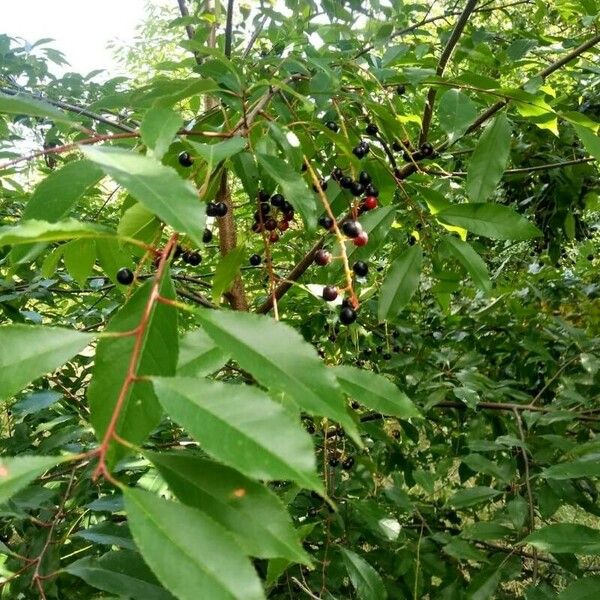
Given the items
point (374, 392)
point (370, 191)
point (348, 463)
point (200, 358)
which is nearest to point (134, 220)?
point (200, 358)

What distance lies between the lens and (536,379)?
7.28 ft

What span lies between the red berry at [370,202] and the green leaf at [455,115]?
0.60 ft

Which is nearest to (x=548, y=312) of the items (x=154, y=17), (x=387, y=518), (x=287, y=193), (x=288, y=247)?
(x=288, y=247)

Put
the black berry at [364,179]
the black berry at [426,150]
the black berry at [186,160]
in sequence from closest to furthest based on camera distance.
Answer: the black berry at [186,160] < the black berry at [364,179] < the black berry at [426,150]

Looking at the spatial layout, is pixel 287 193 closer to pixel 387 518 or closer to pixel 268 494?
pixel 268 494

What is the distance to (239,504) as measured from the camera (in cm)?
49

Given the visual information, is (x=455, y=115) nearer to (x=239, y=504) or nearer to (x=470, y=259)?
(x=470, y=259)

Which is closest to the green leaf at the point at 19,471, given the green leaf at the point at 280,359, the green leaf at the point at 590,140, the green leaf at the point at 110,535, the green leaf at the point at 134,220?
the green leaf at the point at 280,359

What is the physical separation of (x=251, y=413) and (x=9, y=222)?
79.4 inches

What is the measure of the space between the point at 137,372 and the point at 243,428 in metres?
0.15

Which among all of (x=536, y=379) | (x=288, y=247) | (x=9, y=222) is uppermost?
(x=9, y=222)

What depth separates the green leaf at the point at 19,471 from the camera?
45 centimetres

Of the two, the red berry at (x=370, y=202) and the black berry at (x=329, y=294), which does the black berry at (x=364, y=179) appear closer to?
the red berry at (x=370, y=202)

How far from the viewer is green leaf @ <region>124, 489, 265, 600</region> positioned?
40cm
